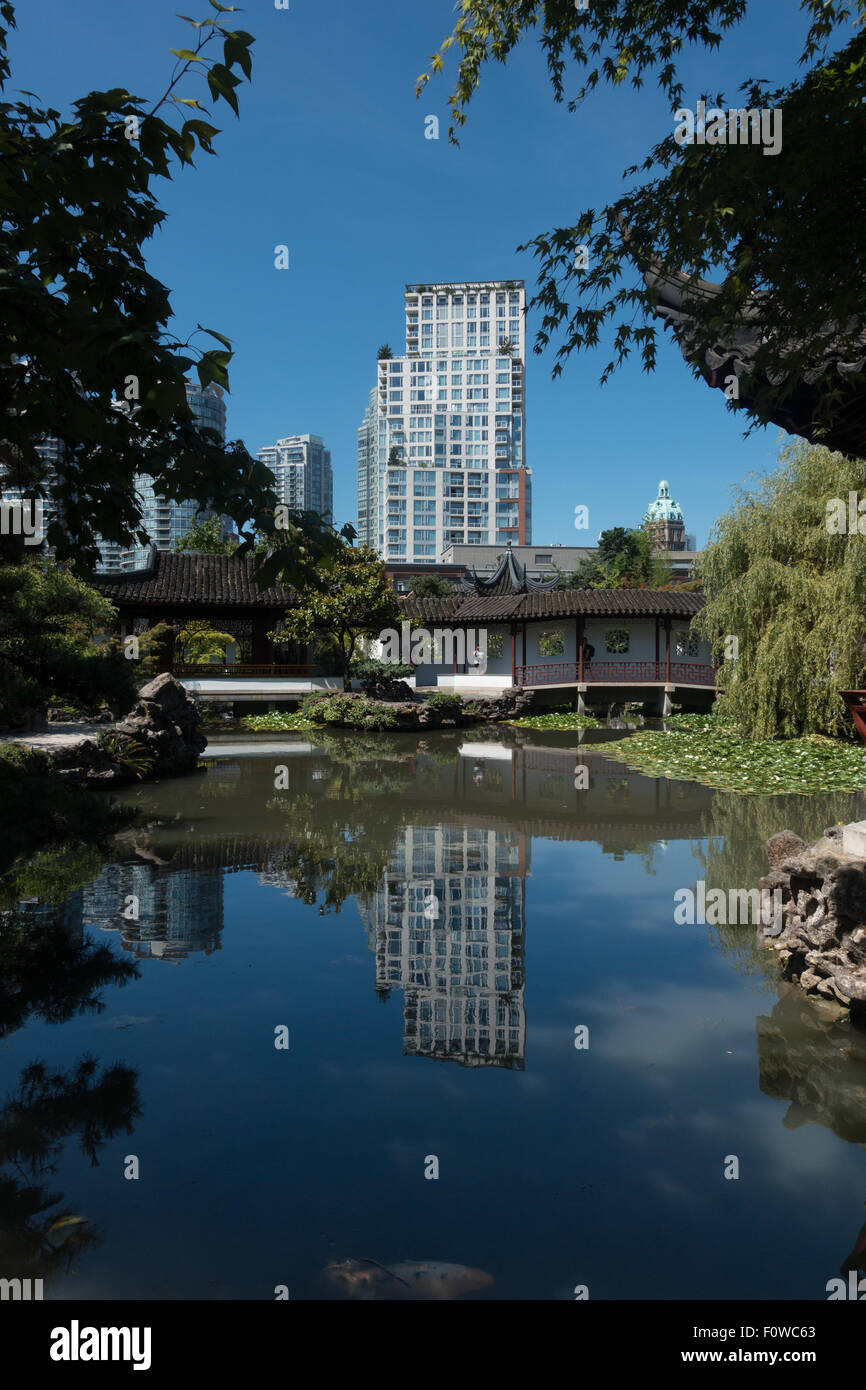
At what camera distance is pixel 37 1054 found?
413 cm

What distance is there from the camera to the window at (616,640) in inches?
1049

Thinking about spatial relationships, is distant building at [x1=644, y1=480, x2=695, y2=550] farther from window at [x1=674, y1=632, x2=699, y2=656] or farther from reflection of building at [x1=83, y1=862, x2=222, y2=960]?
reflection of building at [x1=83, y1=862, x2=222, y2=960]

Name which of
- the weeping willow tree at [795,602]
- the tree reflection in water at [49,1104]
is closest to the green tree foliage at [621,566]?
the weeping willow tree at [795,602]

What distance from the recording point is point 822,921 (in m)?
5.01

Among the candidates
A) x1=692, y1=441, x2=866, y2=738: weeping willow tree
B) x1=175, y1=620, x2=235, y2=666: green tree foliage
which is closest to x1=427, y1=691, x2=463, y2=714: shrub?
x1=175, y1=620, x2=235, y2=666: green tree foliage

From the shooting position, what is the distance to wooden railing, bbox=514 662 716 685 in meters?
25.2

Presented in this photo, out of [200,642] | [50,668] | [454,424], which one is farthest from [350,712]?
[454,424]

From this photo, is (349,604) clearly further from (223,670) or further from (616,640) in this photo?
(616,640)

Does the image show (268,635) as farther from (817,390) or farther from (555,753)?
(817,390)

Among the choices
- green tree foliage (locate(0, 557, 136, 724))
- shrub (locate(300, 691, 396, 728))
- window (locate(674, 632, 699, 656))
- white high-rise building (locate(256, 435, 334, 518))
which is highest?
white high-rise building (locate(256, 435, 334, 518))

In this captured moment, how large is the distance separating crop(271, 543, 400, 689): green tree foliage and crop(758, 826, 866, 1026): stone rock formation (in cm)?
1889

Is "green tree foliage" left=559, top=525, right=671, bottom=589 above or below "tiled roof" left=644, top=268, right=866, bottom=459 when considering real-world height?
above

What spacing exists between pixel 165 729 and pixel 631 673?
1593 centimetres

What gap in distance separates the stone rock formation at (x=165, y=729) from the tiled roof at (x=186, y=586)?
9.82 m
